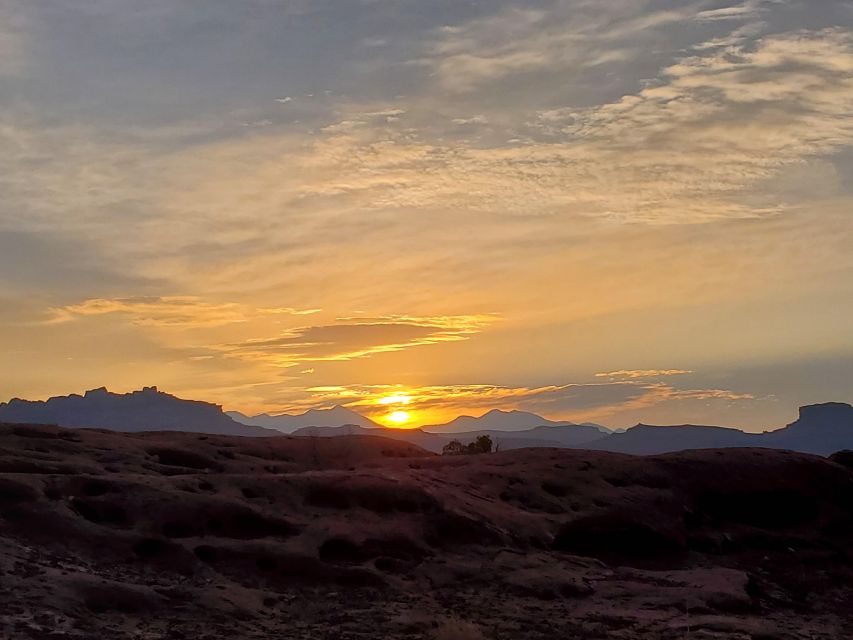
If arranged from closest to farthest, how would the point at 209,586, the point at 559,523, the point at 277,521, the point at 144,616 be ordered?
the point at 144,616
the point at 209,586
the point at 277,521
the point at 559,523

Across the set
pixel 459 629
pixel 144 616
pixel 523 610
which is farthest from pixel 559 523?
pixel 144 616

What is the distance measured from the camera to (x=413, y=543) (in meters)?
34.2

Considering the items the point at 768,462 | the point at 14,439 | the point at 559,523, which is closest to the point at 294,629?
the point at 559,523

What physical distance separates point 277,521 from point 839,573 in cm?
2747

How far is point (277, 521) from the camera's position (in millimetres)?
33500

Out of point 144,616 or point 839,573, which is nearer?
point 144,616

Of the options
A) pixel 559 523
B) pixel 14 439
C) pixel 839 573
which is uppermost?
pixel 14 439

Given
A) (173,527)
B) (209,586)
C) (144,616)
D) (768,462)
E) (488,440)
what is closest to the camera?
(144,616)

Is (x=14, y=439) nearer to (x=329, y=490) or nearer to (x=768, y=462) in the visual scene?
(x=329, y=490)

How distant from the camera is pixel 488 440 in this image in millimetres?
76938

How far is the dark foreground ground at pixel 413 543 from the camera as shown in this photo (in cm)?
2525

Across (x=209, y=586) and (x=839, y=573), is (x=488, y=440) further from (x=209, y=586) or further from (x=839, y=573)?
(x=209, y=586)

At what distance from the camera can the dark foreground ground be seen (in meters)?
25.2

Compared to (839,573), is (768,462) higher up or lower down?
higher up
